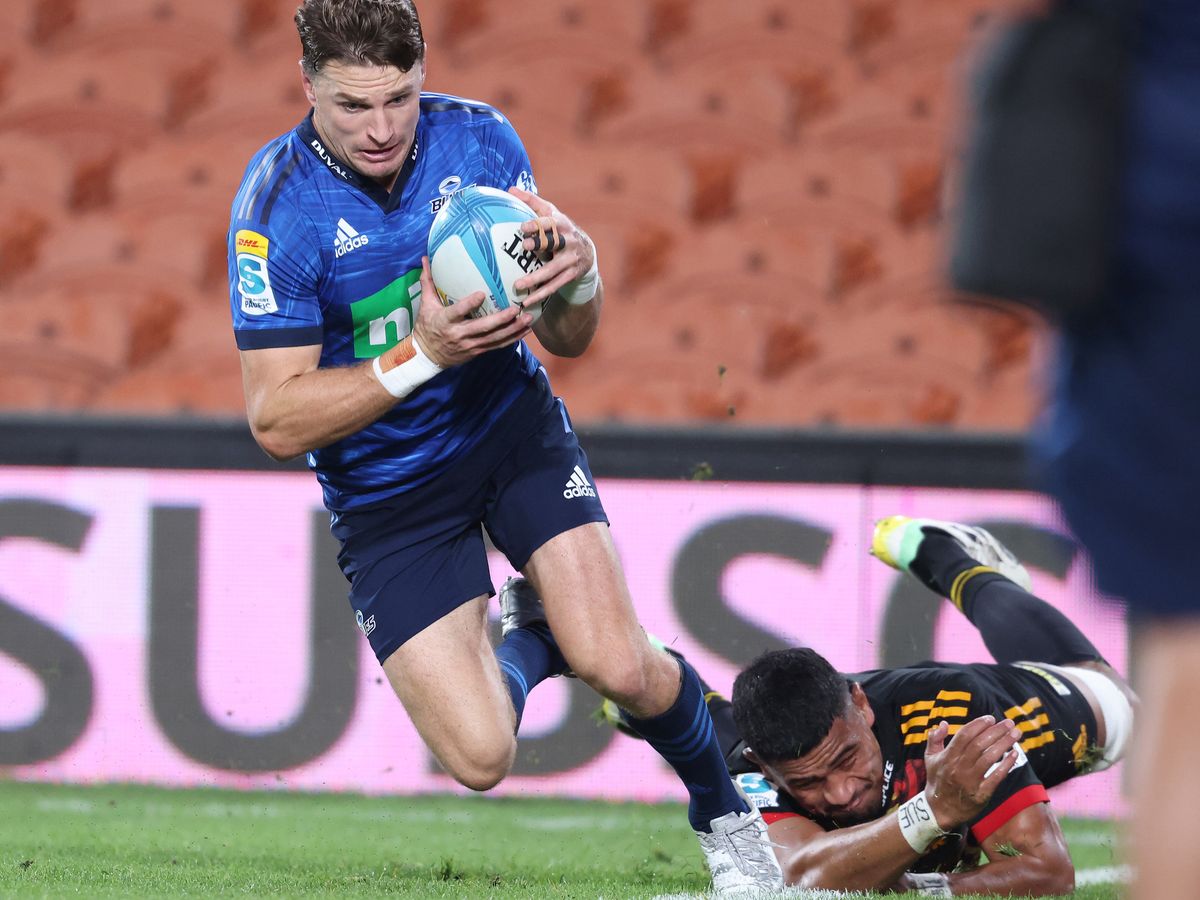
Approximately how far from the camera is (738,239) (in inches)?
307

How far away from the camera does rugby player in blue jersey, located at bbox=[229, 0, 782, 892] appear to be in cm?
334

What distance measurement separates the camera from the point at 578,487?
371 cm

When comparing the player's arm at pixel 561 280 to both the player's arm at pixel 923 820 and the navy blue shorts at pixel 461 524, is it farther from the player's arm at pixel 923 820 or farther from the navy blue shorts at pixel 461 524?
the player's arm at pixel 923 820

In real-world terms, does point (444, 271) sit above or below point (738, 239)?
above

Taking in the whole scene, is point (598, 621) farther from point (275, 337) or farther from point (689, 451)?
point (689, 451)

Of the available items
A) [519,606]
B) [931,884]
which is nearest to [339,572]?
[519,606]

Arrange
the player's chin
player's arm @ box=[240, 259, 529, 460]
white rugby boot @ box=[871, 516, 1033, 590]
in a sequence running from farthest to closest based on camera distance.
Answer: white rugby boot @ box=[871, 516, 1033, 590]
the player's chin
player's arm @ box=[240, 259, 529, 460]

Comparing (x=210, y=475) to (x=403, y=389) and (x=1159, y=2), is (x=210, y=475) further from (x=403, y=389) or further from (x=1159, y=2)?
(x=1159, y=2)

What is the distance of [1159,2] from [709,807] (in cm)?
262

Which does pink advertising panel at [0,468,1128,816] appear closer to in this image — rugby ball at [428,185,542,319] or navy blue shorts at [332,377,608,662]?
navy blue shorts at [332,377,608,662]

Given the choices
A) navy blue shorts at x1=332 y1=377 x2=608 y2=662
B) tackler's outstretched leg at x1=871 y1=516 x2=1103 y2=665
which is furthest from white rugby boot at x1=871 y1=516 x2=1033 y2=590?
navy blue shorts at x1=332 y1=377 x2=608 y2=662

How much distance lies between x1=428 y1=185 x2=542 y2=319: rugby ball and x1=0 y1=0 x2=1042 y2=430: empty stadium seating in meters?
3.42

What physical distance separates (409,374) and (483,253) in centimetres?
31

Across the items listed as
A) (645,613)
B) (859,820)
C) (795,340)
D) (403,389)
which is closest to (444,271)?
(403,389)
